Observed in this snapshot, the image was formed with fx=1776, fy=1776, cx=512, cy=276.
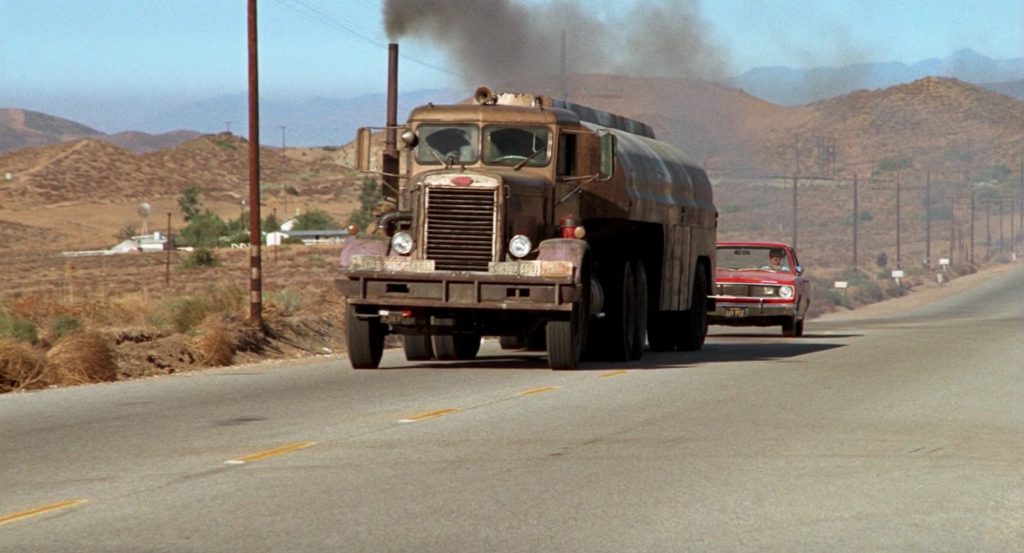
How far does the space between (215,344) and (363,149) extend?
16.7ft

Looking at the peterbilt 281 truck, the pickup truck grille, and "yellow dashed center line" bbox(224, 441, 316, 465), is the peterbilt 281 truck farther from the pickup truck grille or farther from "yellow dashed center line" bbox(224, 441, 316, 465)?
the pickup truck grille

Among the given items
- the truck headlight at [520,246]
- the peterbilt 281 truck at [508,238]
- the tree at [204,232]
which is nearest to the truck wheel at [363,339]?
the peterbilt 281 truck at [508,238]

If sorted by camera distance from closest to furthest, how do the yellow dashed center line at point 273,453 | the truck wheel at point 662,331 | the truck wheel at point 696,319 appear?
the yellow dashed center line at point 273,453 → the truck wheel at point 662,331 → the truck wheel at point 696,319

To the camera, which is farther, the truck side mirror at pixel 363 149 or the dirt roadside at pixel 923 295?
the dirt roadside at pixel 923 295

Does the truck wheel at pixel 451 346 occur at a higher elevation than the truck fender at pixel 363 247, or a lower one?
lower

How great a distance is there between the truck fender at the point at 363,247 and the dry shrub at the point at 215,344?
4631 mm

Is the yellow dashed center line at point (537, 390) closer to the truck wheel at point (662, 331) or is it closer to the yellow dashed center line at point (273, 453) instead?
the yellow dashed center line at point (273, 453)

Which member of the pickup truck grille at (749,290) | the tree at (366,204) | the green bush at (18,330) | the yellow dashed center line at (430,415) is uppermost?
the tree at (366,204)

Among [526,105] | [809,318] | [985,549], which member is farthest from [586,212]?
[809,318]

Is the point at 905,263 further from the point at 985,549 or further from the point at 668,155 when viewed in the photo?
the point at 985,549

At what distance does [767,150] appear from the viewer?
19225 centimetres

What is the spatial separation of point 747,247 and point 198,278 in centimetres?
3256

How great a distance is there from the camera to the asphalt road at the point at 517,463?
922 cm

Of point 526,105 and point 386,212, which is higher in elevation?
point 526,105
